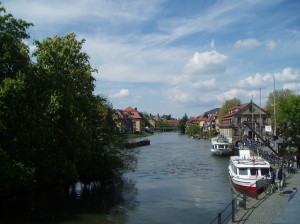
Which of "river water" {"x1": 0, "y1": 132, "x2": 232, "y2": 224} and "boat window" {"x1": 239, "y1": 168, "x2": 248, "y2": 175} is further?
"boat window" {"x1": 239, "y1": 168, "x2": 248, "y2": 175}

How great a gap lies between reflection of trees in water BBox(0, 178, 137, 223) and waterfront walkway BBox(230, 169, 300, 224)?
28.5 ft

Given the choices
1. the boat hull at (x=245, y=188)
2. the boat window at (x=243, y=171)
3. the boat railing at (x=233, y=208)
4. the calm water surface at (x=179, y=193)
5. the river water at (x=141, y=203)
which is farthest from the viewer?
the boat window at (x=243, y=171)

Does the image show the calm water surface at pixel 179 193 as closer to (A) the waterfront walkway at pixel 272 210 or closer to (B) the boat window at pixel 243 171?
(B) the boat window at pixel 243 171

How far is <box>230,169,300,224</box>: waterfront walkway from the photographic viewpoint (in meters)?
14.3

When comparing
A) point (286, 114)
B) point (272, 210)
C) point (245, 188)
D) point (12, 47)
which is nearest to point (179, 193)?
point (245, 188)

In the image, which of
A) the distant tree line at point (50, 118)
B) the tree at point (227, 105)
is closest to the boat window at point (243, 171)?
the distant tree line at point (50, 118)

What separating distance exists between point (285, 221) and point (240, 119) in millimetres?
99320

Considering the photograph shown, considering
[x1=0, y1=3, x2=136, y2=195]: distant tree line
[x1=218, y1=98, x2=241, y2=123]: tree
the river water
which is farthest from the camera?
[x1=218, y1=98, x2=241, y2=123]: tree

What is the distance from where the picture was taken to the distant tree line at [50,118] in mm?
24906

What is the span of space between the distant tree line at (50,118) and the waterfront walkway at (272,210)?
526 inches

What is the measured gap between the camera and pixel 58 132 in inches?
1185

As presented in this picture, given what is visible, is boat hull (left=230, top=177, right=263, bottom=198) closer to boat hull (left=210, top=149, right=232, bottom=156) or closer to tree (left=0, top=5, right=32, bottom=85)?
tree (left=0, top=5, right=32, bottom=85)

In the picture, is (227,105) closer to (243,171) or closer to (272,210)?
(243,171)

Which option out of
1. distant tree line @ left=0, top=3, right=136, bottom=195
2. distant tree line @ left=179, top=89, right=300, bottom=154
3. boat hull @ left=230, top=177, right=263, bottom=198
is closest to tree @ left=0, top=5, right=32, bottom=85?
distant tree line @ left=0, top=3, right=136, bottom=195
